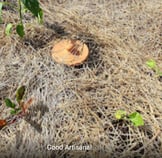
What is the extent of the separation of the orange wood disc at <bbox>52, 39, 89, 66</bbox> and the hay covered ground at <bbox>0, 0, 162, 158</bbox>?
0.04 meters

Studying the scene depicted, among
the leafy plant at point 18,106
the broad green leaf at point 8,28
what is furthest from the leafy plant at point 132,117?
the broad green leaf at point 8,28

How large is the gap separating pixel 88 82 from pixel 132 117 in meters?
0.34

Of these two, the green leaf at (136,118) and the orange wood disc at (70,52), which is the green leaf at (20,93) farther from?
the green leaf at (136,118)

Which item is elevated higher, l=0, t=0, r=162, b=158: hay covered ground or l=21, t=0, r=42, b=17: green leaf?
l=21, t=0, r=42, b=17: green leaf

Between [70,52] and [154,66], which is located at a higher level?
[70,52]

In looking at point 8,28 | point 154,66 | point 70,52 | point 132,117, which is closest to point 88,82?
point 70,52

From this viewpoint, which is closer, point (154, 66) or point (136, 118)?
point (136, 118)

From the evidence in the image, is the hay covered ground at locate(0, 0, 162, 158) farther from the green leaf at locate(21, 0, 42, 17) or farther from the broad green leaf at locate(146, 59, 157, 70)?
the green leaf at locate(21, 0, 42, 17)

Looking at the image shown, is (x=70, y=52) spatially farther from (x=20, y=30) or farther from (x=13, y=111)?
(x=13, y=111)

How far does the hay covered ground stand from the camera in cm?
152

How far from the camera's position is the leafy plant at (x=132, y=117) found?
5.10ft

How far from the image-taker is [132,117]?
1.58 m

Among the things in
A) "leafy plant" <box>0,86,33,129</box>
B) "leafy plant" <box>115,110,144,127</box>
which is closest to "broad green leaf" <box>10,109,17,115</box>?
"leafy plant" <box>0,86,33,129</box>

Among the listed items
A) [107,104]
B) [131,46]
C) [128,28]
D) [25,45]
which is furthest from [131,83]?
[25,45]
